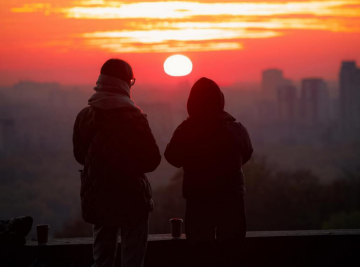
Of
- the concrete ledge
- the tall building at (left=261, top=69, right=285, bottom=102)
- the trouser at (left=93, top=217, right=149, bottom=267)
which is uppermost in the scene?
the trouser at (left=93, top=217, right=149, bottom=267)

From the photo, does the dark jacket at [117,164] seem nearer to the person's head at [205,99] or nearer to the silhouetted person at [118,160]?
the silhouetted person at [118,160]

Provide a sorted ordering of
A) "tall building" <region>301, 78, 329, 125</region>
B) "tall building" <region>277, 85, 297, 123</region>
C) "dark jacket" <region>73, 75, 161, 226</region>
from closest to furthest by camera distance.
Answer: "dark jacket" <region>73, 75, 161, 226</region> < "tall building" <region>277, 85, 297, 123</region> < "tall building" <region>301, 78, 329, 125</region>

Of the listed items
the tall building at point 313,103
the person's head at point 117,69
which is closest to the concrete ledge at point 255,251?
the person's head at point 117,69

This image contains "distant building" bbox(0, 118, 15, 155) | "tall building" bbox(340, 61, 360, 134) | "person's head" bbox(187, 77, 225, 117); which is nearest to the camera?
"person's head" bbox(187, 77, 225, 117)

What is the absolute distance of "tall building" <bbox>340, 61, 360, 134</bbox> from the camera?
173m

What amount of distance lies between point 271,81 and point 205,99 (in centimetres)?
19336

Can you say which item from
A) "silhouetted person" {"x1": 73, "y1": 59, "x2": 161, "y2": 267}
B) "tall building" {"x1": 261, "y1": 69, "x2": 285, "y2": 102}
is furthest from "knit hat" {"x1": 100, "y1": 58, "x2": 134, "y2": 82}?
"tall building" {"x1": 261, "y1": 69, "x2": 285, "y2": 102}

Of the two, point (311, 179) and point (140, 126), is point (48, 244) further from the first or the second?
point (311, 179)

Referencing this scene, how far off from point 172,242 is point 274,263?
2.95 ft

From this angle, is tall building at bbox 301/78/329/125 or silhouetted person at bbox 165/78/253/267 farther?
tall building at bbox 301/78/329/125

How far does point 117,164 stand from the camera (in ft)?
10.8

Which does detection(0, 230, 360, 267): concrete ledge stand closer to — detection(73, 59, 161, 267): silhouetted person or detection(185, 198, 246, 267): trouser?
detection(185, 198, 246, 267): trouser

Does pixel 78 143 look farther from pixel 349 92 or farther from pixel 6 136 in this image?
pixel 349 92

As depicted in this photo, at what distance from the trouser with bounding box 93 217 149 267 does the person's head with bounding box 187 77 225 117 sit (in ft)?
2.42
